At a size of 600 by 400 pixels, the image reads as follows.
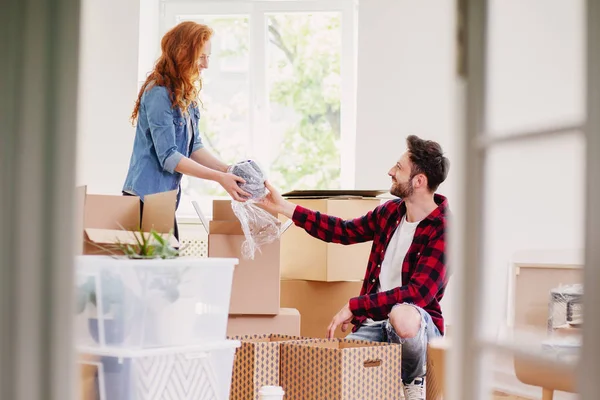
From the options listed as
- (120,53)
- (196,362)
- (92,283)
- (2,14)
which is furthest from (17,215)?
(120,53)

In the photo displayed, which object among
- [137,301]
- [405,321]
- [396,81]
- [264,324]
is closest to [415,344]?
[405,321]

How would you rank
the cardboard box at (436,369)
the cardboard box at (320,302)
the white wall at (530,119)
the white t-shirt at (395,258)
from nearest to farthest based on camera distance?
the white wall at (530,119) < the cardboard box at (436,369) < the white t-shirt at (395,258) < the cardboard box at (320,302)

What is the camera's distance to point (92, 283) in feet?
6.15

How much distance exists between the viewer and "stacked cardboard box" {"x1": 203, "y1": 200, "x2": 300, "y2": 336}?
2.54 meters

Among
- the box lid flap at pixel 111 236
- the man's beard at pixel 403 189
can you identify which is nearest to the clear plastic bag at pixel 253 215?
the box lid flap at pixel 111 236

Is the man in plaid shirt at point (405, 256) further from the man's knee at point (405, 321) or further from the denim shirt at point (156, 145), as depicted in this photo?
the denim shirt at point (156, 145)

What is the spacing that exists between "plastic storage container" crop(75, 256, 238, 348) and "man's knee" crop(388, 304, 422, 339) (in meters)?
0.79

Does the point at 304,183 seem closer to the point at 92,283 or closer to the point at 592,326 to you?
the point at 92,283

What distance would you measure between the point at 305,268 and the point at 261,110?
1328mm

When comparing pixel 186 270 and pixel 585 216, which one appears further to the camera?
pixel 186 270

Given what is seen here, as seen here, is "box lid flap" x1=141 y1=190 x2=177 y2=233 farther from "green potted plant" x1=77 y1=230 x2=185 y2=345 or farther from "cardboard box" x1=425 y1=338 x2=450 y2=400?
"cardboard box" x1=425 y1=338 x2=450 y2=400

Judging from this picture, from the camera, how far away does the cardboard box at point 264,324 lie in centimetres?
256

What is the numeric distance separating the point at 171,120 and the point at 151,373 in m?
1.00

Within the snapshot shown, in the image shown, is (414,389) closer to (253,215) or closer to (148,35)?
(253,215)
